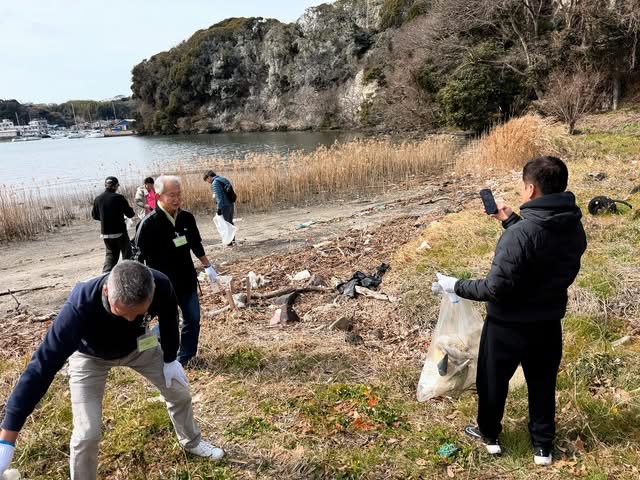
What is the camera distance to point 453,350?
3.12m

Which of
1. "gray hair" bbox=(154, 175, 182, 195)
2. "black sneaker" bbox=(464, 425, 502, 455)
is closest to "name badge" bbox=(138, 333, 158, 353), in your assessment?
"gray hair" bbox=(154, 175, 182, 195)

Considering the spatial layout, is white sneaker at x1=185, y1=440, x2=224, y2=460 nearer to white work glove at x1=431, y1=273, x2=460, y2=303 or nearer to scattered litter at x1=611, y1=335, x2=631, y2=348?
white work glove at x1=431, y1=273, x2=460, y2=303

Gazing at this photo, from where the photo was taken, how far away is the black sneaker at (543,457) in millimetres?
2581

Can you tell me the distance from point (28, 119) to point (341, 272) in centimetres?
15920

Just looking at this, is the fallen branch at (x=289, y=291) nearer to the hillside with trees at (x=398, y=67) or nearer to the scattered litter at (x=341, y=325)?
the scattered litter at (x=341, y=325)

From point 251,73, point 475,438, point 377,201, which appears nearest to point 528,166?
point 475,438

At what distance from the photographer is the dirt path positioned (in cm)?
765

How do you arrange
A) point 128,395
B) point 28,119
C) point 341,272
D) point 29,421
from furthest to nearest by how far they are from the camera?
point 28,119
point 341,272
point 128,395
point 29,421

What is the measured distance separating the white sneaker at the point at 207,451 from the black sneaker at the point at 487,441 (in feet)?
5.24

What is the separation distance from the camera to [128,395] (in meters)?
3.57

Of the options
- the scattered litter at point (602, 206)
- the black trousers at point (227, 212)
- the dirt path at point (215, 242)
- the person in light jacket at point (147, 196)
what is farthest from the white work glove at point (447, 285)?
the person in light jacket at point (147, 196)

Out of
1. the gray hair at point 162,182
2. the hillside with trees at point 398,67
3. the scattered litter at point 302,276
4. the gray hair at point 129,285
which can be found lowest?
the scattered litter at point 302,276

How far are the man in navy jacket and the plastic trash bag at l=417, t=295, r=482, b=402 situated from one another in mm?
1570

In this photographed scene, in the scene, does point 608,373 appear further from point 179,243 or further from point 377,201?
point 377,201
